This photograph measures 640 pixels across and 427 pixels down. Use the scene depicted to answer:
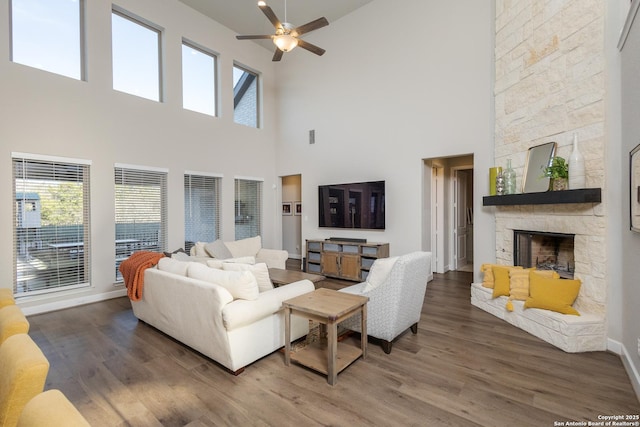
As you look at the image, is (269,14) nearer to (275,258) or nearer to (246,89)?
(275,258)

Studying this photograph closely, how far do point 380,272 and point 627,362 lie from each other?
211 centimetres

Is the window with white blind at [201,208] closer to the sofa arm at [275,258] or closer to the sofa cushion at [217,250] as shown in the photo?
the sofa cushion at [217,250]

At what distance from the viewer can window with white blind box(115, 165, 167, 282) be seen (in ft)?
16.5

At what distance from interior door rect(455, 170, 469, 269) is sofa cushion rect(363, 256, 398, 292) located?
4.45 meters

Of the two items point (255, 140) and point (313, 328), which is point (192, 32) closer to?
point (255, 140)

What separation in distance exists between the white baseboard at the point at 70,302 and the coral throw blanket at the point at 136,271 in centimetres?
163

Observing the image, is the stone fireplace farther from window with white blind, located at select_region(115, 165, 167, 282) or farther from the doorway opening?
window with white blind, located at select_region(115, 165, 167, 282)

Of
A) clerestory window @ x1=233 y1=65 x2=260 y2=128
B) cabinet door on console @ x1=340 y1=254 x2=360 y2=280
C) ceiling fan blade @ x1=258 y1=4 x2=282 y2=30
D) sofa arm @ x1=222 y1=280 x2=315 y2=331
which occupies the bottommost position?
cabinet door on console @ x1=340 y1=254 x2=360 y2=280

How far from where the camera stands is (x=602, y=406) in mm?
2068

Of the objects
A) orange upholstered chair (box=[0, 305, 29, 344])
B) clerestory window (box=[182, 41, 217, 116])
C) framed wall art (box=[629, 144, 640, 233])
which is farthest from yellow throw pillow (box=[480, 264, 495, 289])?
clerestory window (box=[182, 41, 217, 116])

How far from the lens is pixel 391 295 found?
9.15 ft

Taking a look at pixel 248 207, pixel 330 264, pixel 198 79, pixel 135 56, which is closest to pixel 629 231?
pixel 330 264

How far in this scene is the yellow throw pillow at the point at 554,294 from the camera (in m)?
3.10

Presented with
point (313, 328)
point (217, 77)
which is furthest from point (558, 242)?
point (217, 77)
